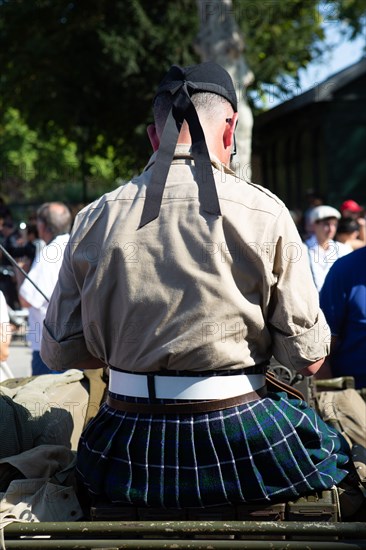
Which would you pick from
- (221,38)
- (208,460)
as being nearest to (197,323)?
(208,460)

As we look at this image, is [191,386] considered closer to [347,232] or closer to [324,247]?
[324,247]

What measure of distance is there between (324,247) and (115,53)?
43.6ft

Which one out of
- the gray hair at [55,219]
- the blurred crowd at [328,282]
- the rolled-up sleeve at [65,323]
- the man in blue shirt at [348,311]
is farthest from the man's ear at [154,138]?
the gray hair at [55,219]

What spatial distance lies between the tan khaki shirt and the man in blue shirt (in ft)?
6.96

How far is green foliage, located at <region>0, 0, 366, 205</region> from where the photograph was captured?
69.5 feet

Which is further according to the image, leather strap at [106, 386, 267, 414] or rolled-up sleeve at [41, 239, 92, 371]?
rolled-up sleeve at [41, 239, 92, 371]

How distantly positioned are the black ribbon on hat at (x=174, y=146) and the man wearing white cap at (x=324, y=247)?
4780 millimetres

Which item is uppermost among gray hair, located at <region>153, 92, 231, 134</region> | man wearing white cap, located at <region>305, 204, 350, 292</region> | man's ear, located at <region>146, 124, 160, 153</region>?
gray hair, located at <region>153, 92, 231, 134</region>

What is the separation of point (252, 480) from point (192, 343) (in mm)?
482

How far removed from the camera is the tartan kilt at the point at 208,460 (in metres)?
2.97

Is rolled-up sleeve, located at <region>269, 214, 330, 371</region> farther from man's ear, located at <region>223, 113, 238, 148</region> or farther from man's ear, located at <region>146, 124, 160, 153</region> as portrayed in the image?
man's ear, located at <region>146, 124, 160, 153</region>

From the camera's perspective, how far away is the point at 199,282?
2936 millimetres

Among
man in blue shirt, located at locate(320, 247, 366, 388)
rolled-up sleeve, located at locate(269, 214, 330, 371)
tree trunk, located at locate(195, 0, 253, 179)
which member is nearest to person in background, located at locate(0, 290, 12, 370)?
man in blue shirt, located at locate(320, 247, 366, 388)

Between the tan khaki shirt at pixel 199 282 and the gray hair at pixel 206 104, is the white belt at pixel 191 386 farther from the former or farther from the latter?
the gray hair at pixel 206 104
